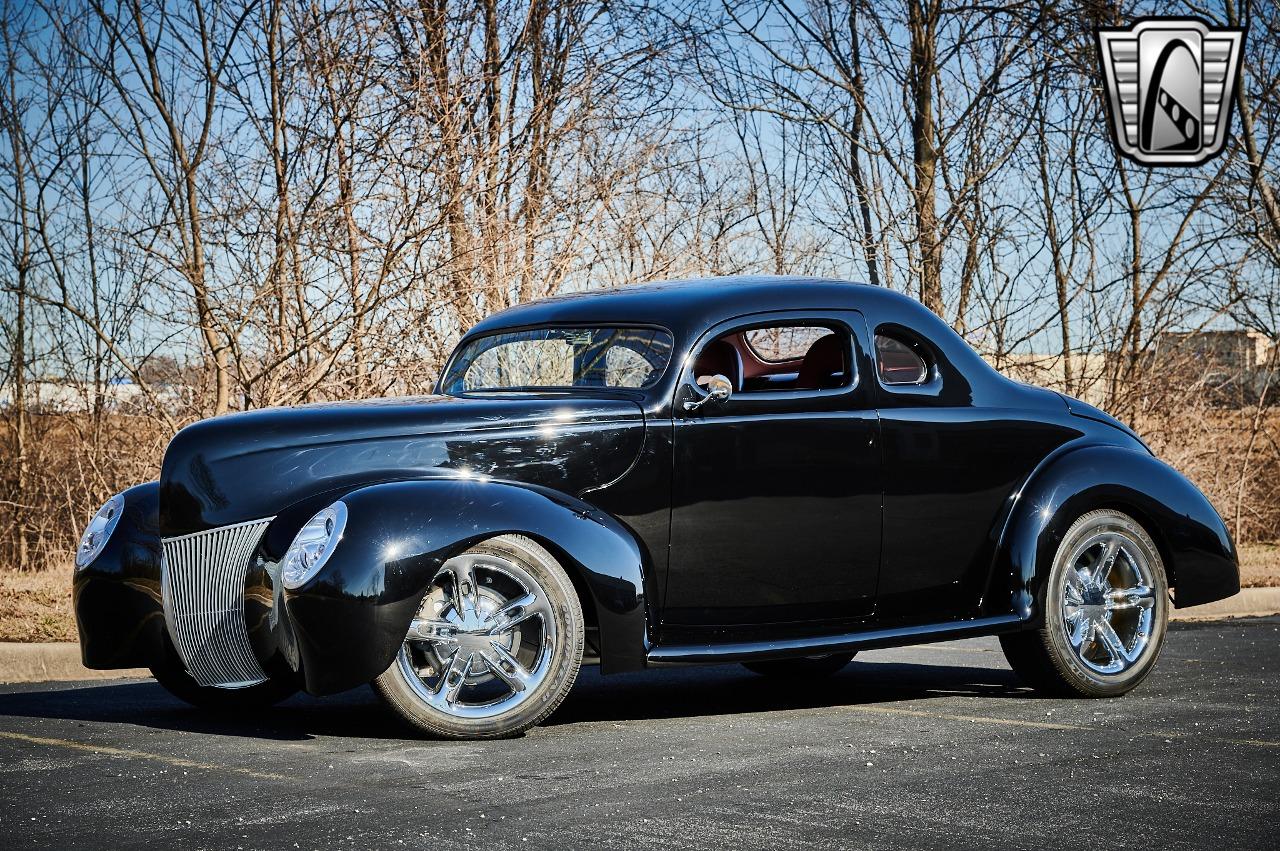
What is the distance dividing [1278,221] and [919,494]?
33.5 feet

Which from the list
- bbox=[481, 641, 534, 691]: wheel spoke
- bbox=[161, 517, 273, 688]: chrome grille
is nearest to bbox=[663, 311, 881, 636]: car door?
bbox=[481, 641, 534, 691]: wheel spoke

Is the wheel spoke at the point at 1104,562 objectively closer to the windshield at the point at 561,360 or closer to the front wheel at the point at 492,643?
the windshield at the point at 561,360

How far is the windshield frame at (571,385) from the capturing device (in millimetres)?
6691

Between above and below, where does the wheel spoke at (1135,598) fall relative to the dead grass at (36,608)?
below

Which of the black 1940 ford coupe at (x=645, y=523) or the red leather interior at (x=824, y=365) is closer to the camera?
the black 1940 ford coupe at (x=645, y=523)

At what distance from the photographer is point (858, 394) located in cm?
693

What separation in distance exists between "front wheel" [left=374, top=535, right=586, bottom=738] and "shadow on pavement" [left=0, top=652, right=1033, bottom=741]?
0.21 metres

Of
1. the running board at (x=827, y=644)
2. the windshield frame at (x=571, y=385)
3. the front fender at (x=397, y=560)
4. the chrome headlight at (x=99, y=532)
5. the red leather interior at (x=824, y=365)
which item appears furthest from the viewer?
the red leather interior at (x=824, y=365)

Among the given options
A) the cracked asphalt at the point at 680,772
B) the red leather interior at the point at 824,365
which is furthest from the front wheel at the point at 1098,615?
the red leather interior at the point at 824,365

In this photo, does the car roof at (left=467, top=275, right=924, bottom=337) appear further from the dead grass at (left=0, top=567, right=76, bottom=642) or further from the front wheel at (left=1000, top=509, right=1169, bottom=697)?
the dead grass at (left=0, top=567, right=76, bottom=642)

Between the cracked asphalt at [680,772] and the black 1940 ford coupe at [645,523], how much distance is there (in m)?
0.30

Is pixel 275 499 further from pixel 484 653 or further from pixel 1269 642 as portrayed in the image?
pixel 1269 642

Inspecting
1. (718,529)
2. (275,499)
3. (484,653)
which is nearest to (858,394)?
(718,529)

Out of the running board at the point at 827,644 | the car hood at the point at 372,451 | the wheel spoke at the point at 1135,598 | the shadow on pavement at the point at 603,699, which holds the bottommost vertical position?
the shadow on pavement at the point at 603,699
